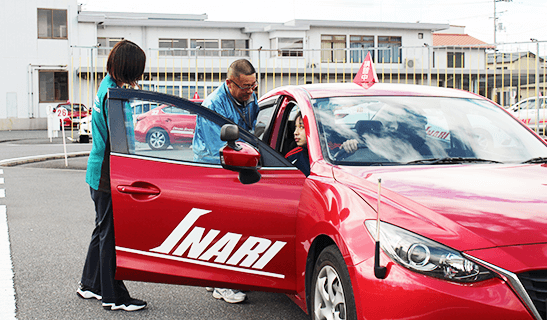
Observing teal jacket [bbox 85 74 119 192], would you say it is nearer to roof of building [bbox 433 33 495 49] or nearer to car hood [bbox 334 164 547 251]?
car hood [bbox 334 164 547 251]

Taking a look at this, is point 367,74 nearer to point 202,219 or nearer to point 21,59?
point 202,219

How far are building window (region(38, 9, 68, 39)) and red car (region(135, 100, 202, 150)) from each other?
3667 cm

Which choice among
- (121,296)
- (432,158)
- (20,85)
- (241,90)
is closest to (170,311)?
(121,296)

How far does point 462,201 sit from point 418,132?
3.44 feet

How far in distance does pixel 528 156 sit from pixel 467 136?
1.26ft

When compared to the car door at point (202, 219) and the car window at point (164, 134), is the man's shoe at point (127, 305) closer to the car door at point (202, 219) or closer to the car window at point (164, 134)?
the car door at point (202, 219)

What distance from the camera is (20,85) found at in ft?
121

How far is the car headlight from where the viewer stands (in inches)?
94.3

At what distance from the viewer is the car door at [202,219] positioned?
3.38m

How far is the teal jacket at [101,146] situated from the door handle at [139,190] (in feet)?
1.68

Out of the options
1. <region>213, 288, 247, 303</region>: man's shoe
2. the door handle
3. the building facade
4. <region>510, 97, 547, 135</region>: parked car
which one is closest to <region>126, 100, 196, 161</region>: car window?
the door handle

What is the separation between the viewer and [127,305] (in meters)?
4.10

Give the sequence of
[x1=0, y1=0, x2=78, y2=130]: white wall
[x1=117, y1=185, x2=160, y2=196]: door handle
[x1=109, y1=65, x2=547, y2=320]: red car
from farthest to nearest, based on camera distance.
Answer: [x1=0, y1=0, x2=78, y2=130]: white wall < [x1=117, y1=185, x2=160, y2=196]: door handle < [x1=109, y1=65, x2=547, y2=320]: red car

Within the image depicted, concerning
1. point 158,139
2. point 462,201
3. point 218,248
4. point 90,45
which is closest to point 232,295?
point 218,248
